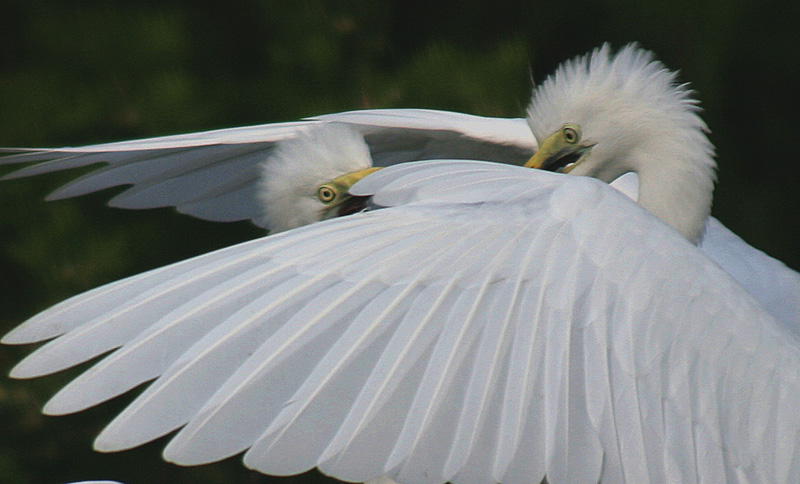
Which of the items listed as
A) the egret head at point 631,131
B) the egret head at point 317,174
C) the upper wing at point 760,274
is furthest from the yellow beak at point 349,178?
the upper wing at point 760,274

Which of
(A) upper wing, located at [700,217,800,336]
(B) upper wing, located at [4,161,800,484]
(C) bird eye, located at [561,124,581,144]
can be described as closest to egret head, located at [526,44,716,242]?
(C) bird eye, located at [561,124,581,144]

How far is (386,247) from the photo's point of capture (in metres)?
0.80

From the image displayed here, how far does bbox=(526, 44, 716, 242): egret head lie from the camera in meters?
1.25

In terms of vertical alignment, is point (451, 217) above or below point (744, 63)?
above

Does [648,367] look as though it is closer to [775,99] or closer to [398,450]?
[398,450]

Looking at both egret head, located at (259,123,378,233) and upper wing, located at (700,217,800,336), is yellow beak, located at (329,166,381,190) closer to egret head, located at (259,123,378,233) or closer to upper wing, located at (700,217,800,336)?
egret head, located at (259,123,378,233)

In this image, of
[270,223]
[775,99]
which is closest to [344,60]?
[270,223]

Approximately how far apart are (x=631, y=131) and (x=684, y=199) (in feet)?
0.43

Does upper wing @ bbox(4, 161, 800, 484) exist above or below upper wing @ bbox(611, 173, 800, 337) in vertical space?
above

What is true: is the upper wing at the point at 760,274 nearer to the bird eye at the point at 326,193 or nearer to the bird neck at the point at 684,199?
the bird neck at the point at 684,199

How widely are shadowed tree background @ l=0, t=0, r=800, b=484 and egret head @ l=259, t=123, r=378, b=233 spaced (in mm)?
493

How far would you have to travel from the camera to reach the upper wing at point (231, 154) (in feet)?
4.30

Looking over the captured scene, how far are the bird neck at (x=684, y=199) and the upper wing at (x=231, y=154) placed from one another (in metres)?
0.23

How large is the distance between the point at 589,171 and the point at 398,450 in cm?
74
